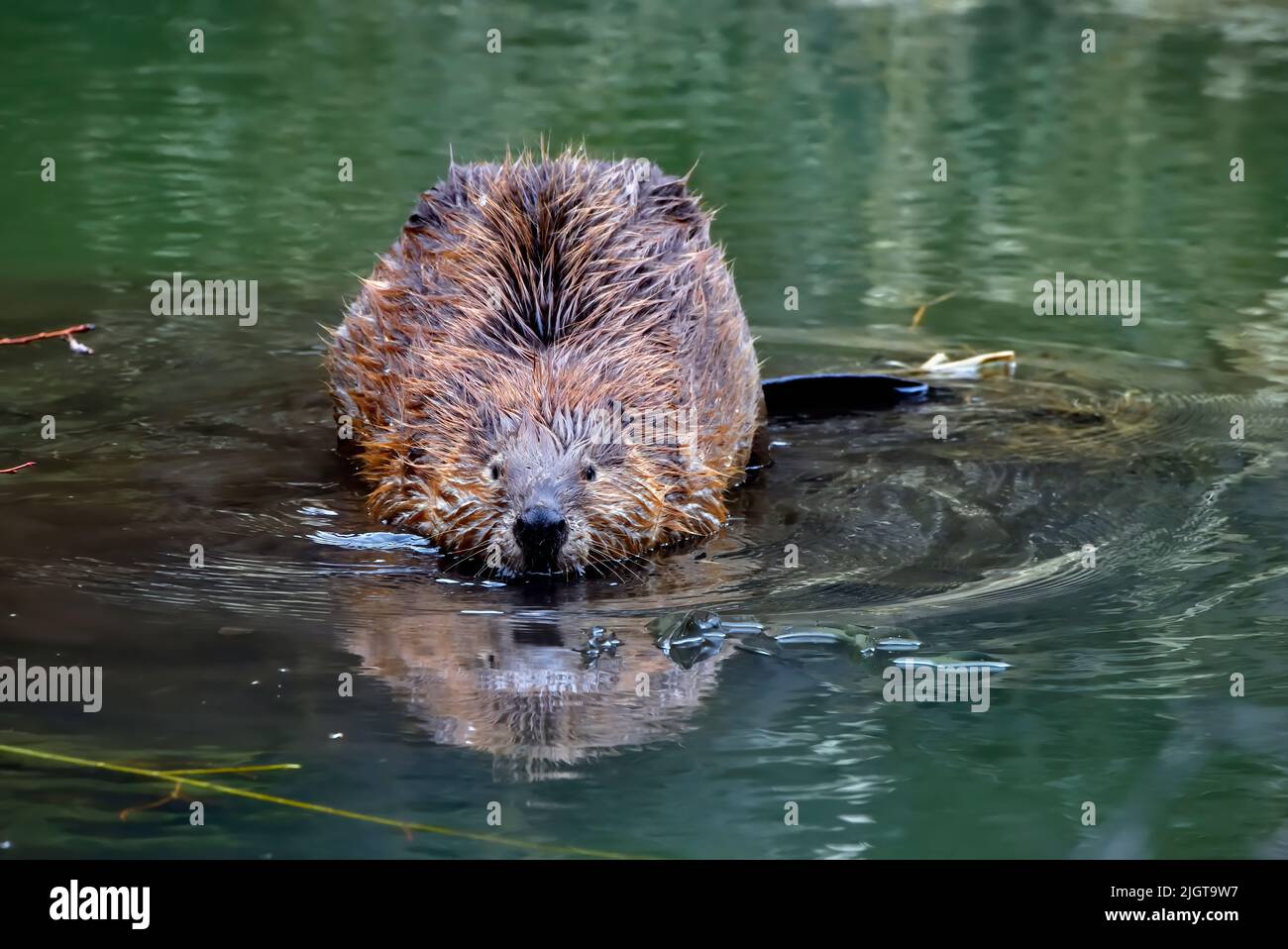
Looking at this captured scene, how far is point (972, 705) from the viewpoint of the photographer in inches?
148

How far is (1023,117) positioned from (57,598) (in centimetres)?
859

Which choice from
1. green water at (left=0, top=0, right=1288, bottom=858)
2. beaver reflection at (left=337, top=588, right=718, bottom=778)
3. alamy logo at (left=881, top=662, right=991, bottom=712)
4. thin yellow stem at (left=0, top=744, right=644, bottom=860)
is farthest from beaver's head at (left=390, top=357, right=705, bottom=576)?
thin yellow stem at (left=0, top=744, right=644, bottom=860)

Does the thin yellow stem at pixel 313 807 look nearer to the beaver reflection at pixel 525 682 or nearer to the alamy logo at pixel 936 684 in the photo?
the beaver reflection at pixel 525 682

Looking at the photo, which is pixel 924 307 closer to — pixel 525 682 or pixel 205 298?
pixel 205 298

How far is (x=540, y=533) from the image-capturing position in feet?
14.7

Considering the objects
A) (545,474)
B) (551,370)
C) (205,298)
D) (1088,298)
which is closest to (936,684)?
(545,474)

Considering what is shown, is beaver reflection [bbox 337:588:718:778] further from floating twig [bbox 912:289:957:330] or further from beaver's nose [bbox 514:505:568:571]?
floating twig [bbox 912:289:957:330]

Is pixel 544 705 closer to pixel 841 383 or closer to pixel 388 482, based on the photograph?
pixel 388 482

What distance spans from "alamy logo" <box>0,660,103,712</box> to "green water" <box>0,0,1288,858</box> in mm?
61

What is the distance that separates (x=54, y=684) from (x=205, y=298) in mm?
4054

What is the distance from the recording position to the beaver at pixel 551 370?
470cm

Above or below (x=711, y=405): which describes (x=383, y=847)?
below

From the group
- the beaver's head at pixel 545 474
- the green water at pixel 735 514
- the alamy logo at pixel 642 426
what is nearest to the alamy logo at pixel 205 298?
the green water at pixel 735 514

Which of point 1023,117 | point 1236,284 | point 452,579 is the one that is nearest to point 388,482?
point 452,579
